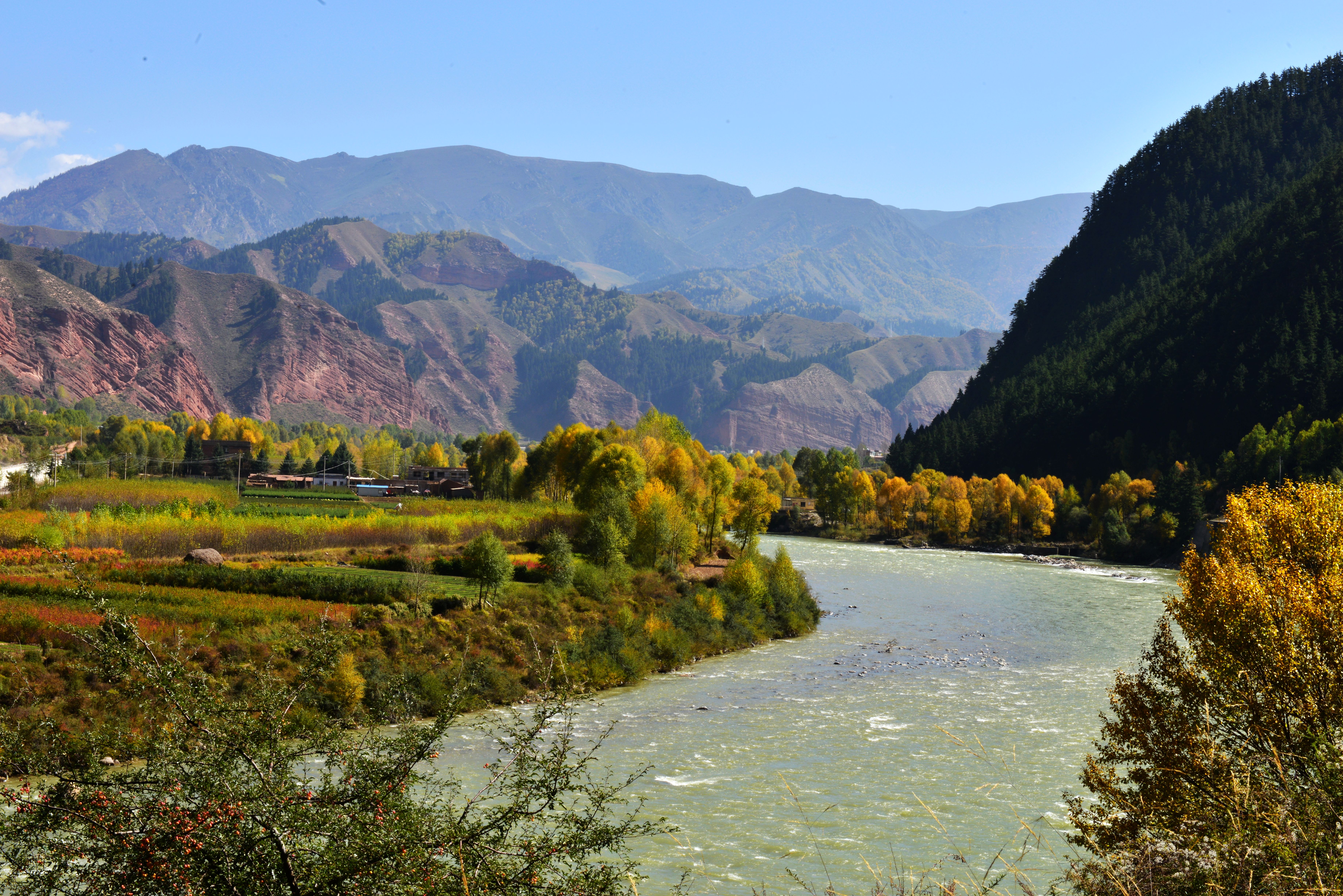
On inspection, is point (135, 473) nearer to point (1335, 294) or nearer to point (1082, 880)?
point (1082, 880)

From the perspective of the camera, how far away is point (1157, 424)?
157625mm

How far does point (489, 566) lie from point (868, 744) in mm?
21024

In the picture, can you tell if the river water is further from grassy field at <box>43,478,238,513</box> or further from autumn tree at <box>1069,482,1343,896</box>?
grassy field at <box>43,478,238,513</box>

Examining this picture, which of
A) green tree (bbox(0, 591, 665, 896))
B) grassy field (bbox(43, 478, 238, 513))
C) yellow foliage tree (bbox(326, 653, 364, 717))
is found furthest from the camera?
grassy field (bbox(43, 478, 238, 513))

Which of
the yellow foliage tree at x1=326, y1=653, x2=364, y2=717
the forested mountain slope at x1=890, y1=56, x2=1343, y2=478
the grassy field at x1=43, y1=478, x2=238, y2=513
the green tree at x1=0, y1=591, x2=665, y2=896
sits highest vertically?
the forested mountain slope at x1=890, y1=56, x2=1343, y2=478

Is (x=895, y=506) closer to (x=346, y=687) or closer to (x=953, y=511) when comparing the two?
(x=953, y=511)

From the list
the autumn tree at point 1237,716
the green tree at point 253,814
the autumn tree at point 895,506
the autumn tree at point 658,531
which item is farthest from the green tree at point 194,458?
the green tree at point 253,814

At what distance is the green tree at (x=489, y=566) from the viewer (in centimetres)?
4750

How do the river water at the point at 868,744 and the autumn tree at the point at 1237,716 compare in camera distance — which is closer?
the autumn tree at the point at 1237,716

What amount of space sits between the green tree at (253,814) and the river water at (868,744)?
2760 millimetres

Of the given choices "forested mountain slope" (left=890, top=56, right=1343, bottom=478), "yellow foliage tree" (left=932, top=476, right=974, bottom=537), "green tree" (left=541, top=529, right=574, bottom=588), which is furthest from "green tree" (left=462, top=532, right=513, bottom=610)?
"forested mountain slope" (left=890, top=56, right=1343, bottom=478)

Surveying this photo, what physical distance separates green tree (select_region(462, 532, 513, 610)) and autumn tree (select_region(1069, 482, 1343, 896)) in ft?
99.6

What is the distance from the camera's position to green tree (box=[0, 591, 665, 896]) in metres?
8.02

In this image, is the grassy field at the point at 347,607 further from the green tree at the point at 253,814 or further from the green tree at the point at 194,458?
the green tree at the point at 194,458
